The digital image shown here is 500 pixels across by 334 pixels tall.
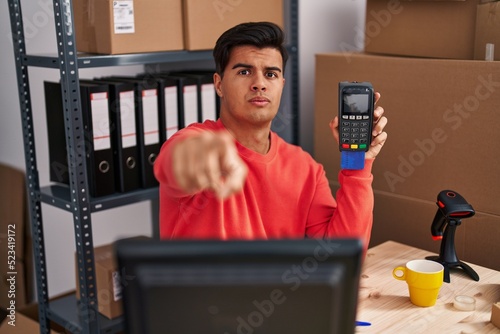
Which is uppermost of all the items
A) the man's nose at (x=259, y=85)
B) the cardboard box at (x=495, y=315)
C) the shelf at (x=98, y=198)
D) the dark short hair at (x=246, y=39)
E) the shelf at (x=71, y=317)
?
the dark short hair at (x=246, y=39)

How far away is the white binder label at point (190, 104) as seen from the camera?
189cm

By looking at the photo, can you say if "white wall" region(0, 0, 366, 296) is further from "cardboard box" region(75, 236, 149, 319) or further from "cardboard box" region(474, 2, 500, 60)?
"cardboard box" region(474, 2, 500, 60)

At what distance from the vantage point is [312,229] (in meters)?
1.55

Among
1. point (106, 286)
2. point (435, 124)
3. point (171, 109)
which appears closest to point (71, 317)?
point (106, 286)

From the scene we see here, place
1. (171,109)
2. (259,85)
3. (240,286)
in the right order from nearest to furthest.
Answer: (240,286)
(259,85)
(171,109)

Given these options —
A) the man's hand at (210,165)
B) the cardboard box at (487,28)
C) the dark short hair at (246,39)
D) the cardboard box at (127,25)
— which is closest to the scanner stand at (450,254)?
the cardboard box at (487,28)

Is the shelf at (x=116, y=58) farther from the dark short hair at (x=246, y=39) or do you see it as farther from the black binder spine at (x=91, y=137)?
the dark short hair at (x=246, y=39)

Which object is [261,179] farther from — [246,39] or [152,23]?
[152,23]

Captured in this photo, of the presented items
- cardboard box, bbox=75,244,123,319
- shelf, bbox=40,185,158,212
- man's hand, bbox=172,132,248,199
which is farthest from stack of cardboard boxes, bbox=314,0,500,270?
man's hand, bbox=172,132,248,199

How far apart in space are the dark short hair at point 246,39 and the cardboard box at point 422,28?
1.84ft

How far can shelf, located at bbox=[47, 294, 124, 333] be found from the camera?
1750 millimetres

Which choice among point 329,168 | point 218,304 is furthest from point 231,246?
point 329,168

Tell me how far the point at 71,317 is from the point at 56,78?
79cm

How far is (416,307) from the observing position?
4.19 ft
